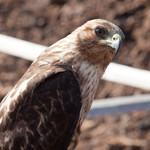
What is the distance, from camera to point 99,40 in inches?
162

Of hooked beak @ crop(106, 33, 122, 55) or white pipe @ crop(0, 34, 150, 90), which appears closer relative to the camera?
hooked beak @ crop(106, 33, 122, 55)

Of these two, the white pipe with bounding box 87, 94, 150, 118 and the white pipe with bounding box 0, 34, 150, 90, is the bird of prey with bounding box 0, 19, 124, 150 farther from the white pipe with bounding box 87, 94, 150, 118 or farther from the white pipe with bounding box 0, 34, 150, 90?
the white pipe with bounding box 87, 94, 150, 118

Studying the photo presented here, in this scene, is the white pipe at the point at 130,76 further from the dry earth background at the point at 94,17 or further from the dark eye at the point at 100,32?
the dry earth background at the point at 94,17

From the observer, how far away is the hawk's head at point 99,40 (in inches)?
160

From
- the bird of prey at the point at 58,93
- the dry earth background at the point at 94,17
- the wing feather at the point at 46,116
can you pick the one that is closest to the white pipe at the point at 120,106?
the bird of prey at the point at 58,93

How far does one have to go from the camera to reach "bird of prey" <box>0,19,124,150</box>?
383 centimetres

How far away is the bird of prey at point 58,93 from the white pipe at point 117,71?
0.54 metres

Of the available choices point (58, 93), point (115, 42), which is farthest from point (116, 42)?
point (58, 93)

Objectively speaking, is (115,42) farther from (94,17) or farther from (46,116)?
(94,17)

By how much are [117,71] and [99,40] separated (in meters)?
0.73

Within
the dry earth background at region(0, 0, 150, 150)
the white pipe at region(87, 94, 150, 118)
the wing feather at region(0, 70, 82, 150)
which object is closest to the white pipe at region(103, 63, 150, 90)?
the white pipe at region(87, 94, 150, 118)

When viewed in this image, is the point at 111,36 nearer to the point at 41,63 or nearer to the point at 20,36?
the point at 41,63

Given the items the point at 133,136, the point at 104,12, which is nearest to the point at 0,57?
the point at 104,12

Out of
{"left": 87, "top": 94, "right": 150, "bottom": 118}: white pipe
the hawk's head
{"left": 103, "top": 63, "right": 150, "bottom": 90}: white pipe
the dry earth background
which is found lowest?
the dry earth background
